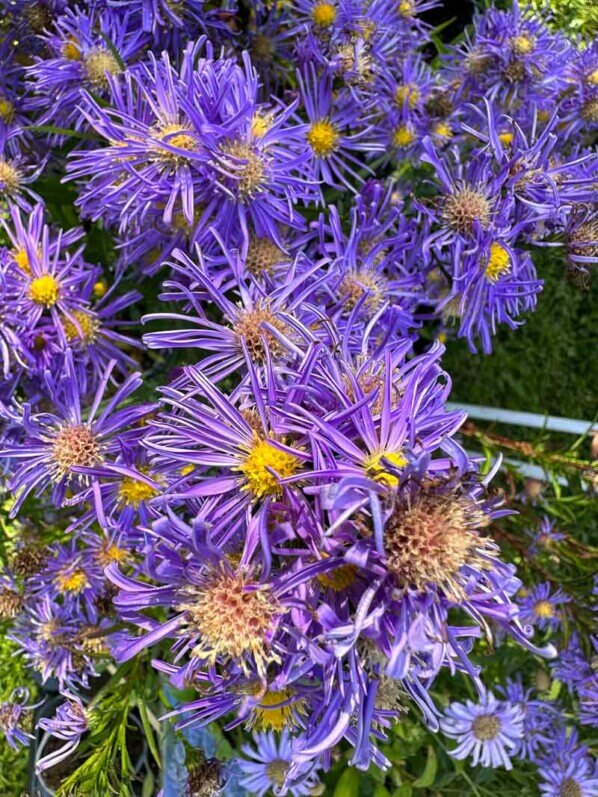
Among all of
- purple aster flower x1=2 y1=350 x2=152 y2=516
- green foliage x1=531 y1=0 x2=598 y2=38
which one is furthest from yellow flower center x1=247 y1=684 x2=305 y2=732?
green foliage x1=531 y1=0 x2=598 y2=38

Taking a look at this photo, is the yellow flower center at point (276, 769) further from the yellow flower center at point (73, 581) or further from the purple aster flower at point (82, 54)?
the purple aster flower at point (82, 54)

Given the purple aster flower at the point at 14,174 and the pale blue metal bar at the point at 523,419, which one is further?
the pale blue metal bar at the point at 523,419

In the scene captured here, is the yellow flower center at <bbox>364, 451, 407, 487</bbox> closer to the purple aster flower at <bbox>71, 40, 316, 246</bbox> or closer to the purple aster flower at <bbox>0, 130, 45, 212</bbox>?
the purple aster flower at <bbox>71, 40, 316, 246</bbox>

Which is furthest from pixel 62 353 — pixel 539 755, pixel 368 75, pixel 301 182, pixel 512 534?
pixel 539 755

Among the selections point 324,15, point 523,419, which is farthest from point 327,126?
point 523,419

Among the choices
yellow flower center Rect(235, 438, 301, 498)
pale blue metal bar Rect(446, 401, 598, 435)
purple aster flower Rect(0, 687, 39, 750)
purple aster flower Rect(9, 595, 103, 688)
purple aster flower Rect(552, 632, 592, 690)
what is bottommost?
purple aster flower Rect(552, 632, 592, 690)

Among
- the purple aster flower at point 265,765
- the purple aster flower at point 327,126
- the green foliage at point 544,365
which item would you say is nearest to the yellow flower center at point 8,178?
the purple aster flower at point 327,126

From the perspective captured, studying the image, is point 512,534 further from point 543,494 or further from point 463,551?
point 463,551

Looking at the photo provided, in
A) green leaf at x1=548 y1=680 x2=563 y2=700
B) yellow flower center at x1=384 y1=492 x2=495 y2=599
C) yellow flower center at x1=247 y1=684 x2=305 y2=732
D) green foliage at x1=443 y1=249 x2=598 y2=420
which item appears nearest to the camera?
yellow flower center at x1=384 y1=492 x2=495 y2=599
